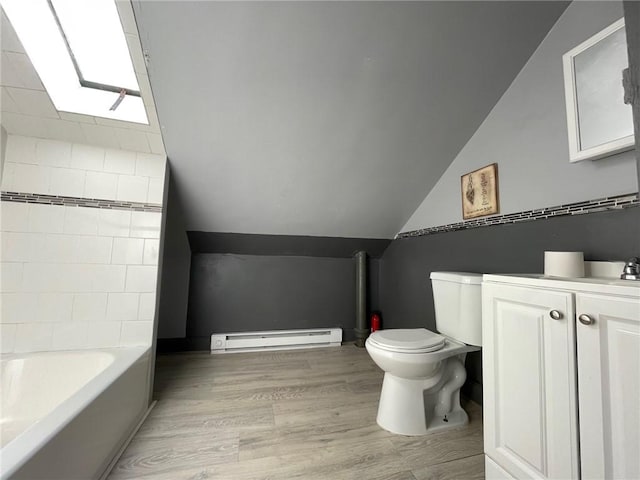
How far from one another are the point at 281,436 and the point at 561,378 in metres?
1.16

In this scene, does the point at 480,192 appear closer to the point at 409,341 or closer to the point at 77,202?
the point at 409,341

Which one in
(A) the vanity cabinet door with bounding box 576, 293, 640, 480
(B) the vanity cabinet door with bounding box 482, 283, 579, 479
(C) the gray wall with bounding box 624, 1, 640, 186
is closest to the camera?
(C) the gray wall with bounding box 624, 1, 640, 186

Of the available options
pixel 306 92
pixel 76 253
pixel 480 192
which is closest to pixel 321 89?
pixel 306 92

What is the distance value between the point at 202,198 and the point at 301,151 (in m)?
0.84

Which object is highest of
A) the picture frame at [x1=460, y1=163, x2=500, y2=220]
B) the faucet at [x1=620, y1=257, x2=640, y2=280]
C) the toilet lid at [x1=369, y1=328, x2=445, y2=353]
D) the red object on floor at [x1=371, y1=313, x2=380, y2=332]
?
the picture frame at [x1=460, y1=163, x2=500, y2=220]

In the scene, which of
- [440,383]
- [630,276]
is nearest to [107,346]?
[440,383]

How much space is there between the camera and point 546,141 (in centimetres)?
116

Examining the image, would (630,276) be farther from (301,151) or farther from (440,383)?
(301,151)

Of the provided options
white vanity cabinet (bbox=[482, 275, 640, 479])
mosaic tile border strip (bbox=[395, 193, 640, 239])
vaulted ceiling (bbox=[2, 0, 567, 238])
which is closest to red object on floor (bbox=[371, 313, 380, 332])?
mosaic tile border strip (bbox=[395, 193, 640, 239])

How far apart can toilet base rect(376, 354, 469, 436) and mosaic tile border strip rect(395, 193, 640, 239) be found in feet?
2.63

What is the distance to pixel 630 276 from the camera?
2.57 feet

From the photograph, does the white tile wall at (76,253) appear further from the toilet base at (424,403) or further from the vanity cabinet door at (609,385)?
the vanity cabinet door at (609,385)

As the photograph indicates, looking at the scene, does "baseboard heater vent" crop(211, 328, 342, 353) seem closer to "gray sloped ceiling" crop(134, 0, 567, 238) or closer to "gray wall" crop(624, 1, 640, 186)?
"gray sloped ceiling" crop(134, 0, 567, 238)

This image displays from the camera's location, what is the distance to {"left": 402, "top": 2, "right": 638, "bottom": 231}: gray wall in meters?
0.96
